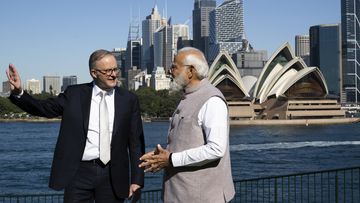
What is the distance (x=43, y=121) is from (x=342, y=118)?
52002 millimetres

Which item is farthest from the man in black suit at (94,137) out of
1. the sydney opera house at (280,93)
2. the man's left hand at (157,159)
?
the sydney opera house at (280,93)

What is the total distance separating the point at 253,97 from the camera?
93.1 meters

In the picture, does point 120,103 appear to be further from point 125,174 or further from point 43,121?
point 43,121

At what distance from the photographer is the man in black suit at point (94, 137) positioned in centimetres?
401

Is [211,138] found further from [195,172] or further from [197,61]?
[197,61]

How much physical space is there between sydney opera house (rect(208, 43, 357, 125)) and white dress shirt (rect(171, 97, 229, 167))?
78741 millimetres

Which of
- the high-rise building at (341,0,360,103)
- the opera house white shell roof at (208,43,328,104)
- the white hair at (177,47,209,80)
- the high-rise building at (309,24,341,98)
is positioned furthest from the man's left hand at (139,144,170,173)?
the high-rise building at (341,0,360,103)

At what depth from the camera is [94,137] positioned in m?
4.05

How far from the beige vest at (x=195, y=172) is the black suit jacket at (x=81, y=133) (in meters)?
0.49

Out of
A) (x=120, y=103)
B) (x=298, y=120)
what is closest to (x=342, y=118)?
(x=298, y=120)

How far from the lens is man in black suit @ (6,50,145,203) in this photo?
401 cm

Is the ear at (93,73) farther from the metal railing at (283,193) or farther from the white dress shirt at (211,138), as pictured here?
the metal railing at (283,193)

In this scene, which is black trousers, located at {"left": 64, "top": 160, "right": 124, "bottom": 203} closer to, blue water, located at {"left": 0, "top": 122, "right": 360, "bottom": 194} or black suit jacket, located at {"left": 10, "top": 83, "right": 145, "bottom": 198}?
black suit jacket, located at {"left": 10, "top": 83, "right": 145, "bottom": 198}

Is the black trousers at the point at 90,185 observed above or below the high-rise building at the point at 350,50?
below
